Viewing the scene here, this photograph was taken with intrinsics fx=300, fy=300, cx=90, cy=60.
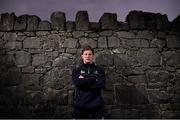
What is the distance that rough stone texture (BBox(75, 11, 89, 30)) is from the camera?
19.4 ft

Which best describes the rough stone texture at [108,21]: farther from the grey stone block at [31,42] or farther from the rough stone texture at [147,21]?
the grey stone block at [31,42]

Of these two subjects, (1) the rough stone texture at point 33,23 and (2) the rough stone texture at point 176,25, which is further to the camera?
(2) the rough stone texture at point 176,25

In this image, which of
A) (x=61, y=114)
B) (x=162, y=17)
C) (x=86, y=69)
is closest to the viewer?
(x=86, y=69)

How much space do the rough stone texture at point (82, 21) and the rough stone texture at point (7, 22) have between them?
1268 millimetres

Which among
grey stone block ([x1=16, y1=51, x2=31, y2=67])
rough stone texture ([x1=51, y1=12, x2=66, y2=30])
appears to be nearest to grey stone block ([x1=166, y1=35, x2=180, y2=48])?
rough stone texture ([x1=51, y1=12, x2=66, y2=30])

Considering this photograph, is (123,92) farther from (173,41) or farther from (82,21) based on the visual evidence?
(82,21)

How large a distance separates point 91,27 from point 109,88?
125cm

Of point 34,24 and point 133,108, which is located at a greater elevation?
point 34,24

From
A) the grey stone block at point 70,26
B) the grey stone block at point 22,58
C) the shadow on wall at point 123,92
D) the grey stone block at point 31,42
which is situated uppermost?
the grey stone block at point 70,26

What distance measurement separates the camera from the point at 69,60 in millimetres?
5809

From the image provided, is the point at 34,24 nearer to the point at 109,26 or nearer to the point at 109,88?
the point at 109,26

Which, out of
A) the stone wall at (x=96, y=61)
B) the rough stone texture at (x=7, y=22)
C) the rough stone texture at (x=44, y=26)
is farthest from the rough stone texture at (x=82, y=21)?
the rough stone texture at (x=7, y=22)

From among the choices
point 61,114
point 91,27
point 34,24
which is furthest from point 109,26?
point 61,114

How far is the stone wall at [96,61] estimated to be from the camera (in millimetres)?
5680
